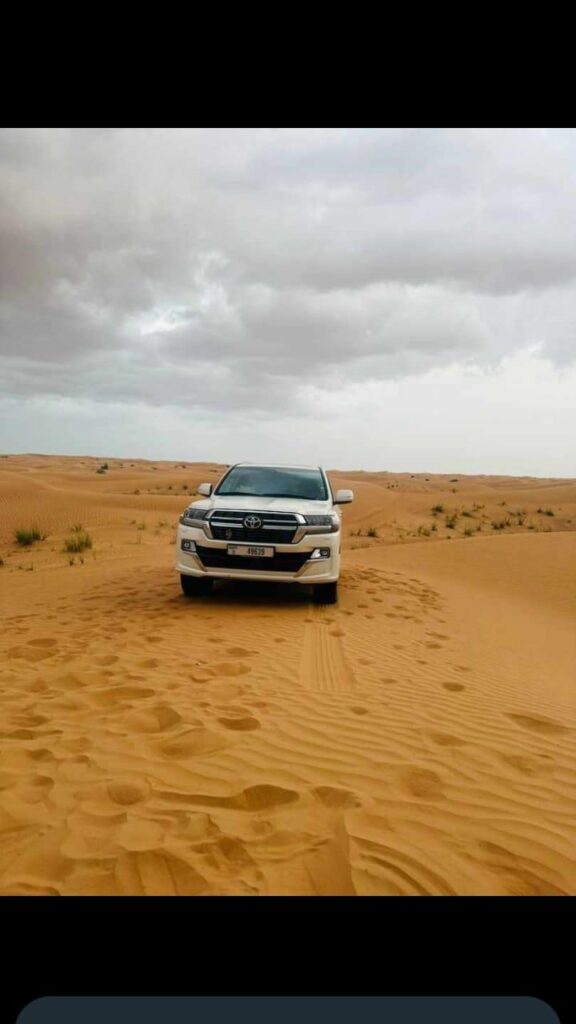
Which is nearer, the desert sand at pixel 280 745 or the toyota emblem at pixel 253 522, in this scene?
the desert sand at pixel 280 745

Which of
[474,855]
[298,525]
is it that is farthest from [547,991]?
[298,525]

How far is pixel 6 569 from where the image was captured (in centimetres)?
1120

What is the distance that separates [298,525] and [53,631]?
2.95m

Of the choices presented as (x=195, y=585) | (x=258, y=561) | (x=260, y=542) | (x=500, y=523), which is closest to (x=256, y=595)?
(x=195, y=585)

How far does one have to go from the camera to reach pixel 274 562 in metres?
6.73

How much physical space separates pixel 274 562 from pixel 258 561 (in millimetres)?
192

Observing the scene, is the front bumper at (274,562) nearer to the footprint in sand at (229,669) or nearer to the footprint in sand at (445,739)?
the footprint in sand at (229,669)

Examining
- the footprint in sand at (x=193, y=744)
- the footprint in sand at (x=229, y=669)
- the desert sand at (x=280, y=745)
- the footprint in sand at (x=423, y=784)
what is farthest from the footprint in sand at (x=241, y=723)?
the footprint in sand at (x=423, y=784)

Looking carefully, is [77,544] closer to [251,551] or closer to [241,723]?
[251,551]

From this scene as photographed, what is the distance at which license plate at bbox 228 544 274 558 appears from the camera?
21.9ft

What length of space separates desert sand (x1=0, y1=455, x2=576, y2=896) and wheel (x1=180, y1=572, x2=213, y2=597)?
9.6 inches

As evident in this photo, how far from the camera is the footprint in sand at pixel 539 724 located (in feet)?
12.9

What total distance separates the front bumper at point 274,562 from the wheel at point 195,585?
0.51 metres
